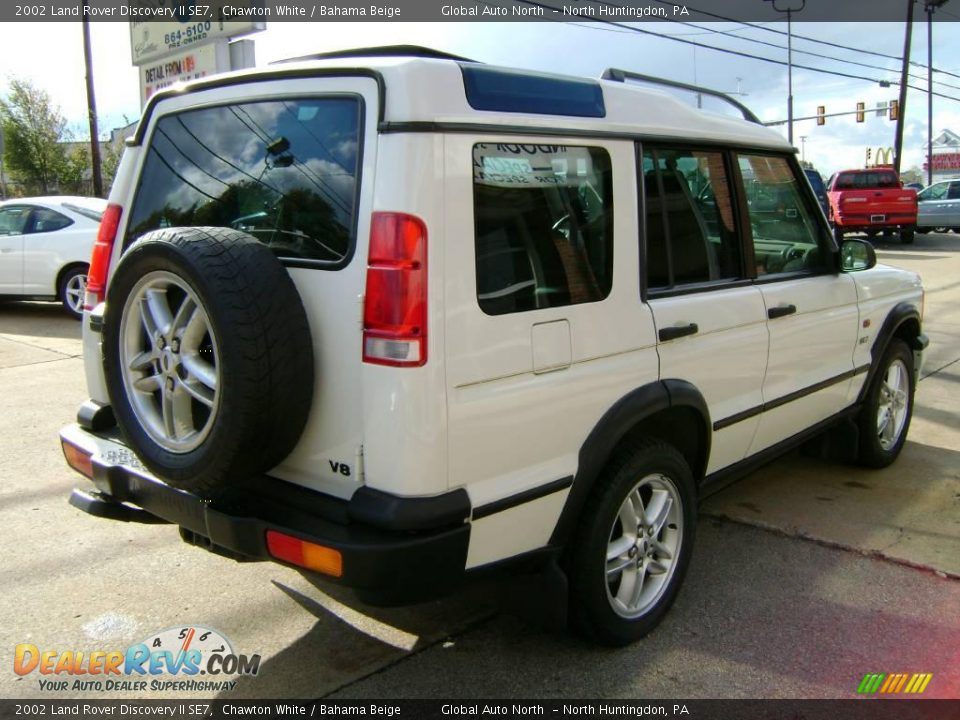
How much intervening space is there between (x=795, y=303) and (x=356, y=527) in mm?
2398

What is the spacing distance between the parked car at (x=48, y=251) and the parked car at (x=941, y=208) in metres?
22.4

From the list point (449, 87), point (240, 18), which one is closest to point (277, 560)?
point (449, 87)

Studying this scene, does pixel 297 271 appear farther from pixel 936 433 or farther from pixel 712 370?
pixel 936 433

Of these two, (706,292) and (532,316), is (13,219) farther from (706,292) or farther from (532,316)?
(532,316)

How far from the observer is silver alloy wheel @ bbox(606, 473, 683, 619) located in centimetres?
301

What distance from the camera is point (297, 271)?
2.50 meters

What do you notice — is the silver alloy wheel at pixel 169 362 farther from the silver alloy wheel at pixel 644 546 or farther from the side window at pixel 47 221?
the side window at pixel 47 221

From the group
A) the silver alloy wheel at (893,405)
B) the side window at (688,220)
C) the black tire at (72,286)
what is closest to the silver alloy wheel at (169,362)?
the side window at (688,220)

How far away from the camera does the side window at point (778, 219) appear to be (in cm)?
371

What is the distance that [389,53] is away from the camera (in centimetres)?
257

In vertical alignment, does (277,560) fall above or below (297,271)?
below

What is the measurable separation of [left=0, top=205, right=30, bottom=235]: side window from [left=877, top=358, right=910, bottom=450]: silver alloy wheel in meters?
9.71

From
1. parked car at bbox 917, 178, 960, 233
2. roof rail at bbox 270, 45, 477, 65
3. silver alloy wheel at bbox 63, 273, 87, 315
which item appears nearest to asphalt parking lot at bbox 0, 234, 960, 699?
roof rail at bbox 270, 45, 477, 65

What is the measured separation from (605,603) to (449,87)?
1760 millimetres
